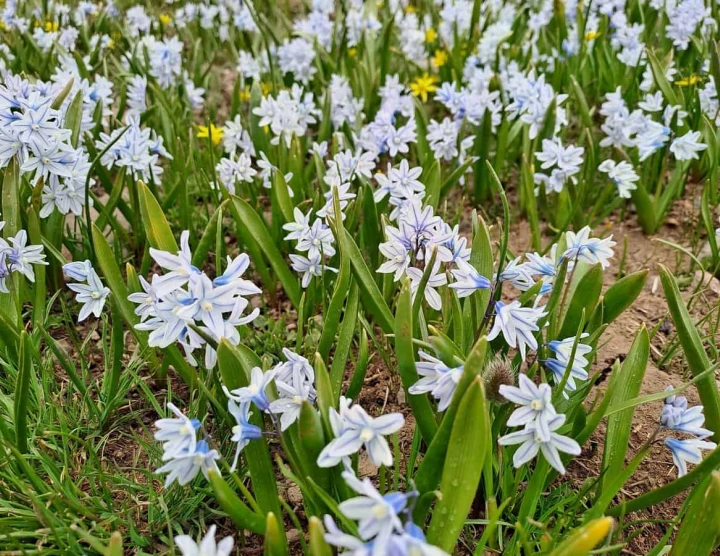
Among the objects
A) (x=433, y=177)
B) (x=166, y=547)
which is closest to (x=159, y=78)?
(x=433, y=177)

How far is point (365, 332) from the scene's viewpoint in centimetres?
215

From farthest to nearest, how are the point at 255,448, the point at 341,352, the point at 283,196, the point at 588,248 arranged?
the point at 283,196, the point at 341,352, the point at 588,248, the point at 255,448

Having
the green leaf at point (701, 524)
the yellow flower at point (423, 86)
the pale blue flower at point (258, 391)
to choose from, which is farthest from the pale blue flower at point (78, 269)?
the yellow flower at point (423, 86)

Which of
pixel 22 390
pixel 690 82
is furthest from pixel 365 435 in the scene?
pixel 690 82

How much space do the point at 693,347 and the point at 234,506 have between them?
4.53 feet

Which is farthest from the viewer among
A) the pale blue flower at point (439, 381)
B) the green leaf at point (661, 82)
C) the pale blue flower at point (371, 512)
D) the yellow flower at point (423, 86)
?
the yellow flower at point (423, 86)

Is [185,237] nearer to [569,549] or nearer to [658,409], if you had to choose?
[569,549]

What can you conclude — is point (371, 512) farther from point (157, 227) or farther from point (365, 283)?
point (157, 227)

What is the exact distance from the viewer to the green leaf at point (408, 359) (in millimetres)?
1705

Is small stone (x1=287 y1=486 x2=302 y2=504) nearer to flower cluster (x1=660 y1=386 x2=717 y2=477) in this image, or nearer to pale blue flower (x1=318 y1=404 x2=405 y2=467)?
pale blue flower (x1=318 y1=404 x2=405 y2=467)

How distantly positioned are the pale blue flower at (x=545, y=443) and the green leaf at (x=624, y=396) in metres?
0.40

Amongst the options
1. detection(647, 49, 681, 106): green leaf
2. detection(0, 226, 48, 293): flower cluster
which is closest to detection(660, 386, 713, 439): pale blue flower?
detection(0, 226, 48, 293): flower cluster

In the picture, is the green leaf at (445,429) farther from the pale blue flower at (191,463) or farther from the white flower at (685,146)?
the white flower at (685,146)

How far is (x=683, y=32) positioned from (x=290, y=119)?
2.56 meters
